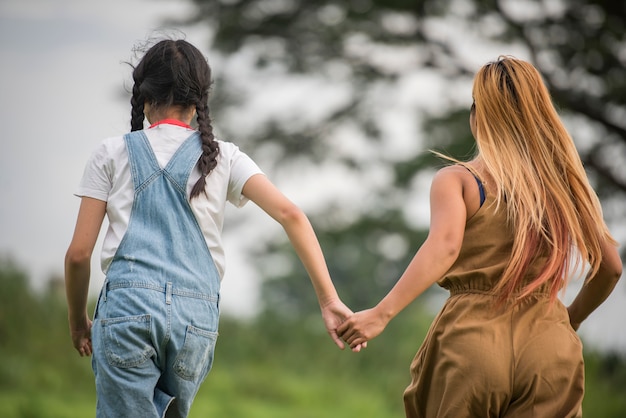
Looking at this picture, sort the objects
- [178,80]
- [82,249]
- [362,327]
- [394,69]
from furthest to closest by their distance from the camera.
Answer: [394,69]
[362,327]
[178,80]
[82,249]

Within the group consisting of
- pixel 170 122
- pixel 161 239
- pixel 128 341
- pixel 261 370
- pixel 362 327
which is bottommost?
pixel 261 370

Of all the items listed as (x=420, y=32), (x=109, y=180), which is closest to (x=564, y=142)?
(x=109, y=180)

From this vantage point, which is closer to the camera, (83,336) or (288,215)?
(288,215)

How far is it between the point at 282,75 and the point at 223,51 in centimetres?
55

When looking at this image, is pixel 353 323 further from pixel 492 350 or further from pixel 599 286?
pixel 599 286

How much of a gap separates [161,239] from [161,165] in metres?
0.22

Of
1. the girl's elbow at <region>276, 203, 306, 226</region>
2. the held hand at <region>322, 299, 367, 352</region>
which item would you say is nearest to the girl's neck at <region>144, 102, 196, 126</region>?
the girl's elbow at <region>276, 203, 306, 226</region>

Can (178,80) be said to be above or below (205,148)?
above

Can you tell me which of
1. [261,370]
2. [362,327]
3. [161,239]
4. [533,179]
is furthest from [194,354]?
[261,370]

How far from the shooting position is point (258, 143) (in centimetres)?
717

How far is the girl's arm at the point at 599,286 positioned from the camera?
279cm

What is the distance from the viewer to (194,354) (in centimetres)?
252

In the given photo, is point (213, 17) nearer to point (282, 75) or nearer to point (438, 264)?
point (282, 75)

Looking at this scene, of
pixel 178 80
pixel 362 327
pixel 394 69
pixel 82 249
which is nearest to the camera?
pixel 82 249
